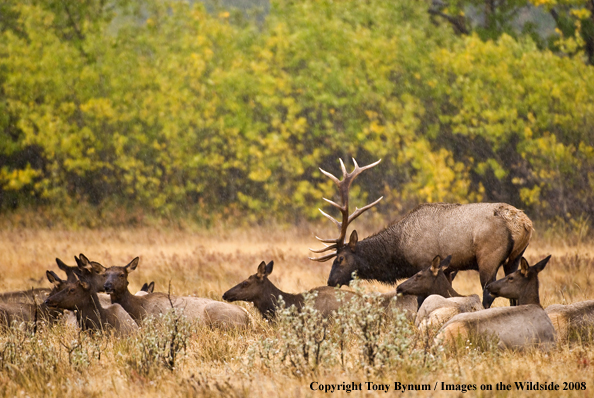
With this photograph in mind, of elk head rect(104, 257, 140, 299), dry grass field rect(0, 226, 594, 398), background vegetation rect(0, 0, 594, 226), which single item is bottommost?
dry grass field rect(0, 226, 594, 398)

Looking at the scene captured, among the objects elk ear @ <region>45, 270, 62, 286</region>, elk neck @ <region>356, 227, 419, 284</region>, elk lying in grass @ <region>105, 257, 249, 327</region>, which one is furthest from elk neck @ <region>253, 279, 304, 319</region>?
elk ear @ <region>45, 270, 62, 286</region>

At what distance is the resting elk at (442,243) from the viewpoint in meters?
9.95

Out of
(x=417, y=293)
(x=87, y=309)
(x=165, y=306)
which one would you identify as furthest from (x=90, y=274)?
(x=417, y=293)

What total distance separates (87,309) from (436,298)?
3896 mm

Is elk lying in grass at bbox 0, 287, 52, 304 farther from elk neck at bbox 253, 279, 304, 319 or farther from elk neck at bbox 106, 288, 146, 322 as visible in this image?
elk neck at bbox 253, 279, 304, 319

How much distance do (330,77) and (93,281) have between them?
14.5 meters

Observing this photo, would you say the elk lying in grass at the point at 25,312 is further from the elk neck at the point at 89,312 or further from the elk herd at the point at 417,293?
the elk neck at the point at 89,312

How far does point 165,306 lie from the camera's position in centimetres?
923

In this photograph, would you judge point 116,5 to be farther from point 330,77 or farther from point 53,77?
point 330,77

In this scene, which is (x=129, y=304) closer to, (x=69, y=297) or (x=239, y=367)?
(x=69, y=297)

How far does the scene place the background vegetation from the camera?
21500mm

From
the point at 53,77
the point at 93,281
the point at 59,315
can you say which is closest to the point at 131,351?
the point at 59,315

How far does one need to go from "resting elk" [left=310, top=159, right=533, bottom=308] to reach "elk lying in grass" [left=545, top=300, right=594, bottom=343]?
1469mm

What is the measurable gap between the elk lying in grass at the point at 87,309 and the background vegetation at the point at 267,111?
12.6m
